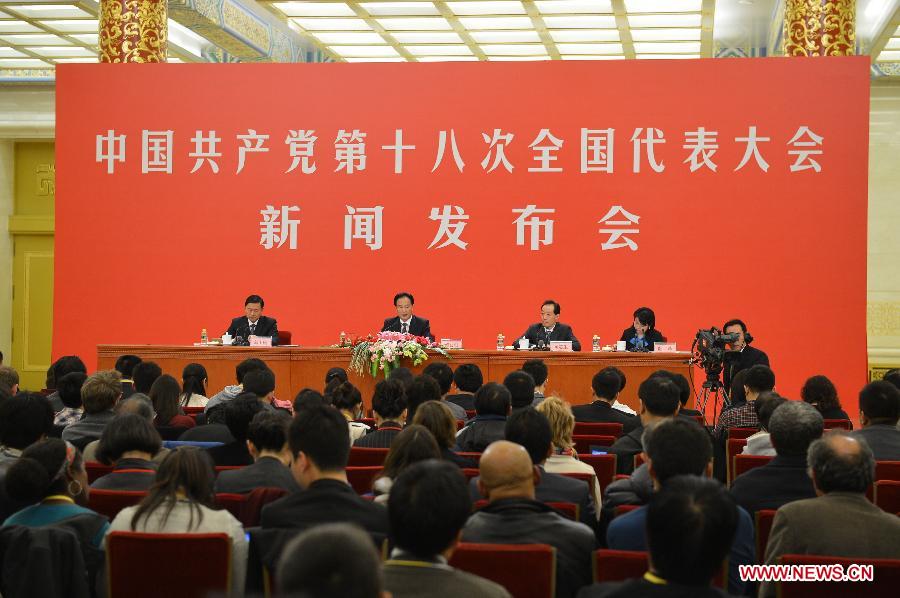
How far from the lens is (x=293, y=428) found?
2.96 m

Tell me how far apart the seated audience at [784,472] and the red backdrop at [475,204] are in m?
6.73

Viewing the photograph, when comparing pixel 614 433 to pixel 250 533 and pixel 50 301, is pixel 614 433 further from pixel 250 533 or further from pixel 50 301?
pixel 50 301

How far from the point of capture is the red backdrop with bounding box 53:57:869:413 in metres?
10.0

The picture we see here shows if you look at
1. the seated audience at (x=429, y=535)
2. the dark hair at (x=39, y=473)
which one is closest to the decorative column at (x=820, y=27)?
the dark hair at (x=39, y=473)

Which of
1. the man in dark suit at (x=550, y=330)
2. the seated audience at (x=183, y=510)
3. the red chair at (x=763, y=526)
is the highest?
A: the man in dark suit at (x=550, y=330)

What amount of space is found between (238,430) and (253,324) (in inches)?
221

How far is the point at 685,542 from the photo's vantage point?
1.92 metres

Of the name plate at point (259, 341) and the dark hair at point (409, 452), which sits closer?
the dark hair at point (409, 452)

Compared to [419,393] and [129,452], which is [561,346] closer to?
[419,393]

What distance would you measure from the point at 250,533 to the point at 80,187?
900cm

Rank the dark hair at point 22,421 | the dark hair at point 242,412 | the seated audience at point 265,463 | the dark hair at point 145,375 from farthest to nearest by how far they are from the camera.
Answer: the dark hair at point 145,375
the dark hair at point 242,412
the dark hair at point 22,421
the seated audience at point 265,463

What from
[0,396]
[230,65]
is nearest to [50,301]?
[230,65]

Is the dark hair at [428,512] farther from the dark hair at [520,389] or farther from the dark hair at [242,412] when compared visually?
the dark hair at [520,389]

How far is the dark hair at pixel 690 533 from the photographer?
6.28ft
